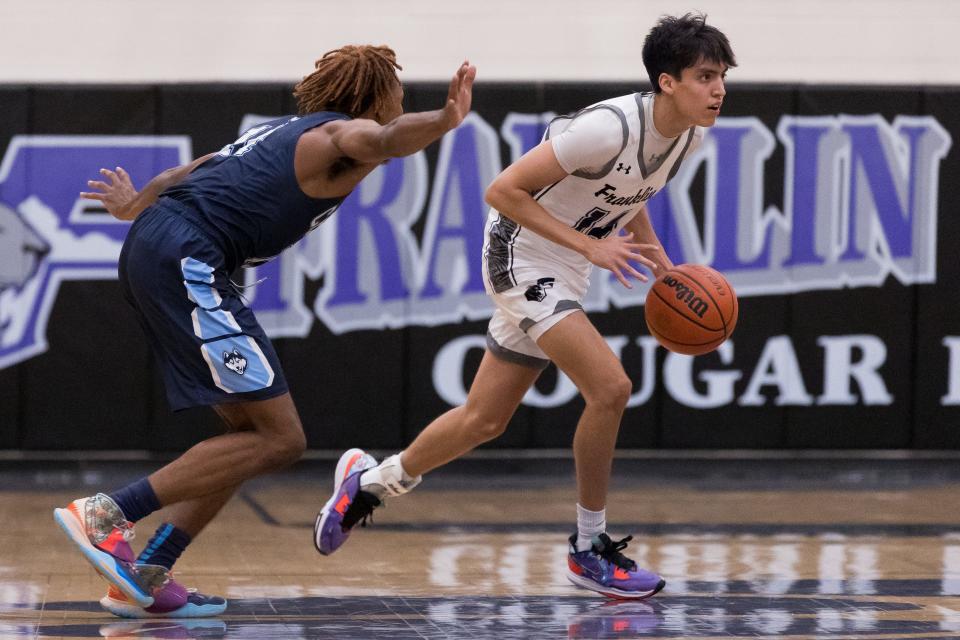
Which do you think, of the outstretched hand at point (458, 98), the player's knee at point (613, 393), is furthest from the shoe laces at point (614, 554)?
the outstretched hand at point (458, 98)

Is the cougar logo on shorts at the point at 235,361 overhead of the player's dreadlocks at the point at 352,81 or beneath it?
beneath

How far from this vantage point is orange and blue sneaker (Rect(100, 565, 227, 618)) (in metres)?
→ 5.04

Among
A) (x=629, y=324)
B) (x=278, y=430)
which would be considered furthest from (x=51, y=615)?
(x=629, y=324)

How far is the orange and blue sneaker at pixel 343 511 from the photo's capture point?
5691mm

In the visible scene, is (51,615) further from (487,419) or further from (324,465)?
(324,465)

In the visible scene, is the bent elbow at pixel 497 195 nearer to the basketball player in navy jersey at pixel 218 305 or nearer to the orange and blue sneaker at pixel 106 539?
the basketball player in navy jersey at pixel 218 305

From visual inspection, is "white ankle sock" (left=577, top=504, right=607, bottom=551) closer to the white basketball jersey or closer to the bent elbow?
the white basketball jersey

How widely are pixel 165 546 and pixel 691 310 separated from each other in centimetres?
206

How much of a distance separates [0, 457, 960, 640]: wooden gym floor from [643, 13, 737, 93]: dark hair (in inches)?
77.0

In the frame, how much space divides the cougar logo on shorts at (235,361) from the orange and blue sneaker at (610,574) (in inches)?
59.7

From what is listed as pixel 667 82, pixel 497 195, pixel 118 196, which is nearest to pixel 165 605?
pixel 118 196

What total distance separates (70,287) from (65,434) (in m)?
0.92

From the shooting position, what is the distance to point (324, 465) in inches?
378

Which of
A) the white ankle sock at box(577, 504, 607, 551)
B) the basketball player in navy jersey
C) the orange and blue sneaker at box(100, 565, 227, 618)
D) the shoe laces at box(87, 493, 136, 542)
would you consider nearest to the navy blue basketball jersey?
the basketball player in navy jersey
